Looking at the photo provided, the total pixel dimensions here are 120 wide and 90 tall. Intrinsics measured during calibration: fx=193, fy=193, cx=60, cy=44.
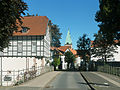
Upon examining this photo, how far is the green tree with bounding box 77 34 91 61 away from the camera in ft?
174

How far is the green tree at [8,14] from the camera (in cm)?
980

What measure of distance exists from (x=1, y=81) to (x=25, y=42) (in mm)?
18770

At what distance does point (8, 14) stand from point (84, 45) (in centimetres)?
4443

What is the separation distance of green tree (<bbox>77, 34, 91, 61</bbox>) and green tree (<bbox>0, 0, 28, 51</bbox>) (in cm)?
4303

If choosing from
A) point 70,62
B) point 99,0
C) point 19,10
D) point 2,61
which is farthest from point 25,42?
point 70,62

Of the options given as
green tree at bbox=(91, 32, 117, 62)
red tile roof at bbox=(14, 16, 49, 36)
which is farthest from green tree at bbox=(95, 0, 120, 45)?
green tree at bbox=(91, 32, 117, 62)

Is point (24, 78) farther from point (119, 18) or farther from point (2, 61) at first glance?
point (119, 18)

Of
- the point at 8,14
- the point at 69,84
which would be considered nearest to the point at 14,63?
the point at 69,84

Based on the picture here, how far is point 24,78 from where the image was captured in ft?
56.8

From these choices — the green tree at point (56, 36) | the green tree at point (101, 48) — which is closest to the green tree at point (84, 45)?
the green tree at point (101, 48)

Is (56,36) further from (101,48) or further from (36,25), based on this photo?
(36,25)

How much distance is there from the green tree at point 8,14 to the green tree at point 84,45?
43032 mm

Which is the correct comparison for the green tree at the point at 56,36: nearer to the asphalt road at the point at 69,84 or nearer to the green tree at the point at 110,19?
the green tree at the point at 110,19

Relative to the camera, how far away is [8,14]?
402 inches
